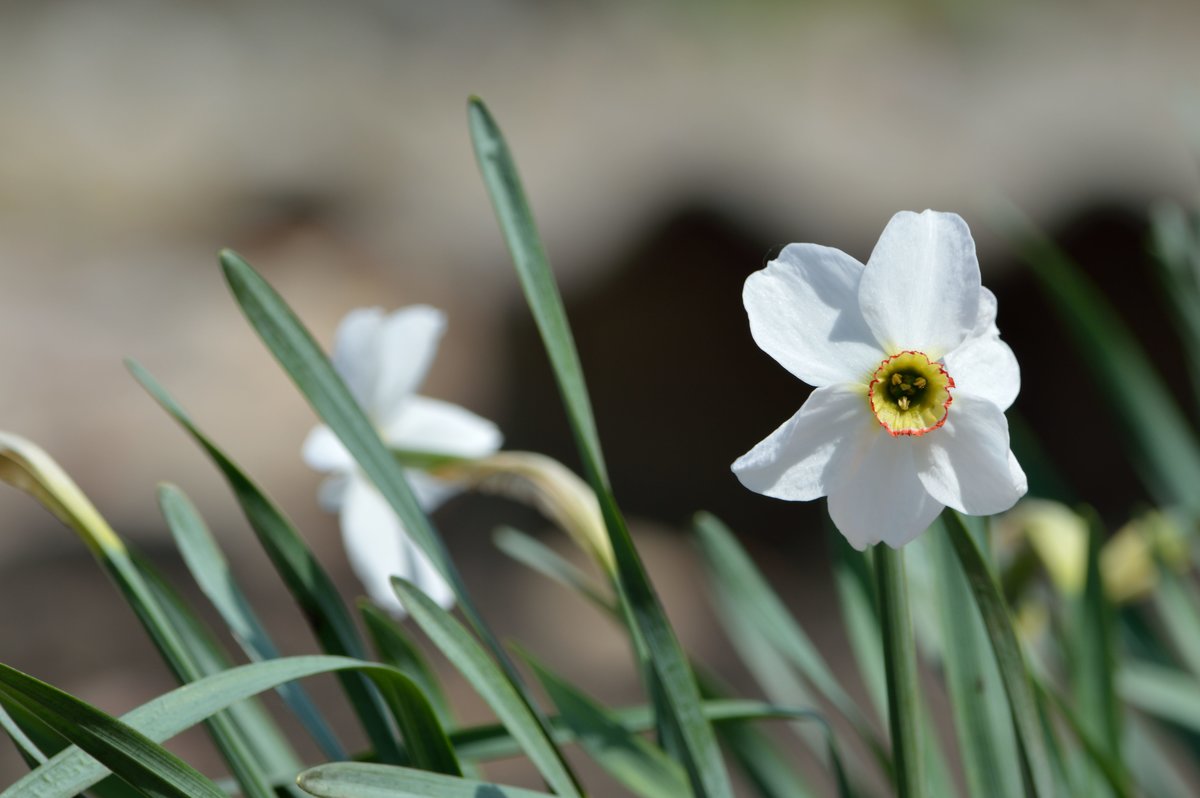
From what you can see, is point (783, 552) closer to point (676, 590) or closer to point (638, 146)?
point (676, 590)

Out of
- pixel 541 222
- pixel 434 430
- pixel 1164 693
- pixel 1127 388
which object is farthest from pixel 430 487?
pixel 541 222

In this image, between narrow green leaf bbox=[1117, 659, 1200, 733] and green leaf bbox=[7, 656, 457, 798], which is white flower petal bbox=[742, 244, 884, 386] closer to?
green leaf bbox=[7, 656, 457, 798]

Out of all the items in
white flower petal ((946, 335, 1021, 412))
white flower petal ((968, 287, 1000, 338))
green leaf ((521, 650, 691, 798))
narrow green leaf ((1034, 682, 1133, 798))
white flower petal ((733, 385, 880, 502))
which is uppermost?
white flower petal ((968, 287, 1000, 338))

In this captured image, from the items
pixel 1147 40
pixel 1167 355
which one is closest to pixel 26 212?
pixel 1167 355

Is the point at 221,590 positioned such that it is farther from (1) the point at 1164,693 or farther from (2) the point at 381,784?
(1) the point at 1164,693

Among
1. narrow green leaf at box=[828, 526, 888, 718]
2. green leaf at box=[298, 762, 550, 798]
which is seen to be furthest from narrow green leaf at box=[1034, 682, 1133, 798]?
green leaf at box=[298, 762, 550, 798]

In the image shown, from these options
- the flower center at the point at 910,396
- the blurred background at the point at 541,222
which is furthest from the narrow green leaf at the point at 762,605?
the blurred background at the point at 541,222
